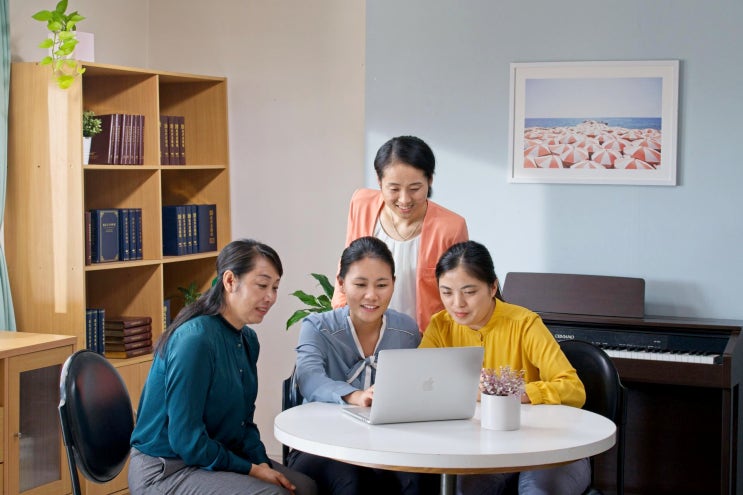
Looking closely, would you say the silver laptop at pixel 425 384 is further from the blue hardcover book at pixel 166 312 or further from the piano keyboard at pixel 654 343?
the blue hardcover book at pixel 166 312

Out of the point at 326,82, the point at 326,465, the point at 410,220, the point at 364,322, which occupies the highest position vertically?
the point at 326,82

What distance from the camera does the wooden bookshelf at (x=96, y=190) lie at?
3.98m

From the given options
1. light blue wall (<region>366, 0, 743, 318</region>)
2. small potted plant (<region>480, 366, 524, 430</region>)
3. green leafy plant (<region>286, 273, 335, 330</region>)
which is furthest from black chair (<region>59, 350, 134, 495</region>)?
light blue wall (<region>366, 0, 743, 318</region>)

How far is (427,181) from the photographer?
10.1 ft

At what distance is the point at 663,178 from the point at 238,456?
229 cm

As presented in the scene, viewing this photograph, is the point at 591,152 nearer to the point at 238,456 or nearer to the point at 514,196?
the point at 514,196

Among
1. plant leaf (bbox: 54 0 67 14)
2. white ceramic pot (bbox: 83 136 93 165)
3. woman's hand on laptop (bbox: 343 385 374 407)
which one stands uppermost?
plant leaf (bbox: 54 0 67 14)

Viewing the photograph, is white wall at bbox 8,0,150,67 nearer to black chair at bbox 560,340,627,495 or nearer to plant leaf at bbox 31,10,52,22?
plant leaf at bbox 31,10,52,22

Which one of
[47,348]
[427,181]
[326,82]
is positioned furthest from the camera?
[326,82]

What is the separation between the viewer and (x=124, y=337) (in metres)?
4.28

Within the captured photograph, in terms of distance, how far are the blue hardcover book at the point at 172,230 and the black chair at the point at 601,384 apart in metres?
2.24

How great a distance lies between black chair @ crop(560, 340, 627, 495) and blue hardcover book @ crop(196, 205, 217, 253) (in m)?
2.32

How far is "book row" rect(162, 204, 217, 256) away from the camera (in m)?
4.61

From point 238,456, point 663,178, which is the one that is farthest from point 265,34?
point 238,456
